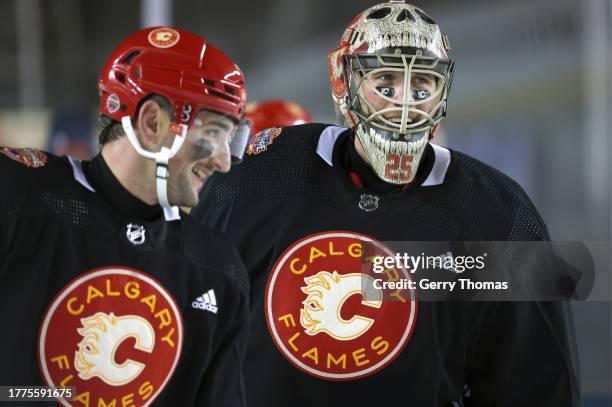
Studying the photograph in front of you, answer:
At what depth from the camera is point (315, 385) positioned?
203cm

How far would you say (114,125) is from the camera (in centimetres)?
178

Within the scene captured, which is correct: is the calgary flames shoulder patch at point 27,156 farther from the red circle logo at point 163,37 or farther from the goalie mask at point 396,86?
the goalie mask at point 396,86

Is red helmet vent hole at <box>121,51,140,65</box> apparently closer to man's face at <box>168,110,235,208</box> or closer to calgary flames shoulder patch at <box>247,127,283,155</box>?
man's face at <box>168,110,235,208</box>

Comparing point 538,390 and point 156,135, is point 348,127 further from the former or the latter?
point 538,390

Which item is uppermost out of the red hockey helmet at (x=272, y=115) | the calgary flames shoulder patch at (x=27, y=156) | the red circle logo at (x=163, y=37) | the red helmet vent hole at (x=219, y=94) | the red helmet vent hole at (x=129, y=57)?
the red hockey helmet at (x=272, y=115)

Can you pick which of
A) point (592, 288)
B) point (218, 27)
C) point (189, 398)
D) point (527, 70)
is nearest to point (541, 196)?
point (527, 70)

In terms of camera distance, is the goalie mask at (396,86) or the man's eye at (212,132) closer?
the man's eye at (212,132)

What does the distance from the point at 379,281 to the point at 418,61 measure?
1.51 feet

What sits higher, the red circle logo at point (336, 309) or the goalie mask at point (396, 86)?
the goalie mask at point (396, 86)

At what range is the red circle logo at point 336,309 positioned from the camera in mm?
2045

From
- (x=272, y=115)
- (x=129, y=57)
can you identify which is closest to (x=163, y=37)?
(x=129, y=57)

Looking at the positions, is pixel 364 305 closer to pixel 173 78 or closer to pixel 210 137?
pixel 210 137

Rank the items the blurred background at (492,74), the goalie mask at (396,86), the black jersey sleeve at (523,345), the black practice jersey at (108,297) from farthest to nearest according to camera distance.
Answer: the blurred background at (492,74) → the black jersey sleeve at (523,345) → the goalie mask at (396,86) → the black practice jersey at (108,297)

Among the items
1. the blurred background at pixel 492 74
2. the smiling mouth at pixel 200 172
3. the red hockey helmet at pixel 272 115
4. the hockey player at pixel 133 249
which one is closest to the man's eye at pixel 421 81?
the hockey player at pixel 133 249
